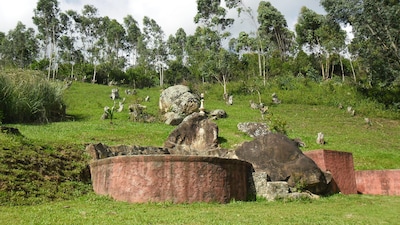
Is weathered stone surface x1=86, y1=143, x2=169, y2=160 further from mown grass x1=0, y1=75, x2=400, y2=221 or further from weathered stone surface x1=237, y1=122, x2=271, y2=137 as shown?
weathered stone surface x1=237, y1=122, x2=271, y2=137

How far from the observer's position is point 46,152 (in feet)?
37.3

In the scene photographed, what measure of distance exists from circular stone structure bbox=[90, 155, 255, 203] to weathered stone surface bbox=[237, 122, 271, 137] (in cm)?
1266

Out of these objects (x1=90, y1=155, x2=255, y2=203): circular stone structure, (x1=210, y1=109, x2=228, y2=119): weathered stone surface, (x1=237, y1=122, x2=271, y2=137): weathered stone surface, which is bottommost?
(x1=90, y1=155, x2=255, y2=203): circular stone structure

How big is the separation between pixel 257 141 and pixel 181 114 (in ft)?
46.0

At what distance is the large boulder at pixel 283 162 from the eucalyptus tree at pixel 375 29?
66.6 feet

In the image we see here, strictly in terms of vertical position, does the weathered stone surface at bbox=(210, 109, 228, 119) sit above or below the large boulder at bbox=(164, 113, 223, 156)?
above

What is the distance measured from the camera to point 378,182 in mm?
14289

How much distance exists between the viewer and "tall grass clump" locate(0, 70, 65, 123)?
2012 cm

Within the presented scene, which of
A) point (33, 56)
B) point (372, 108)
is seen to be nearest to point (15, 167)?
point (372, 108)

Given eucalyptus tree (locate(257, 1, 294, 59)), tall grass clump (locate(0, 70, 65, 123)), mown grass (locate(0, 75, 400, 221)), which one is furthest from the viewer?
eucalyptus tree (locate(257, 1, 294, 59))

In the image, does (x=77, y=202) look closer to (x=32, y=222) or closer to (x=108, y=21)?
(x=32, y=222)

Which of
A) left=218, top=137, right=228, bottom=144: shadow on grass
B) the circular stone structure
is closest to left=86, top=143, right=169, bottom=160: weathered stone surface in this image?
the circular stone structure

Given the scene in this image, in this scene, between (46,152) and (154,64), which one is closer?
(46,152)

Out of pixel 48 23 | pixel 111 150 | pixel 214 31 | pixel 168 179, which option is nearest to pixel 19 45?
pixel 48 23
